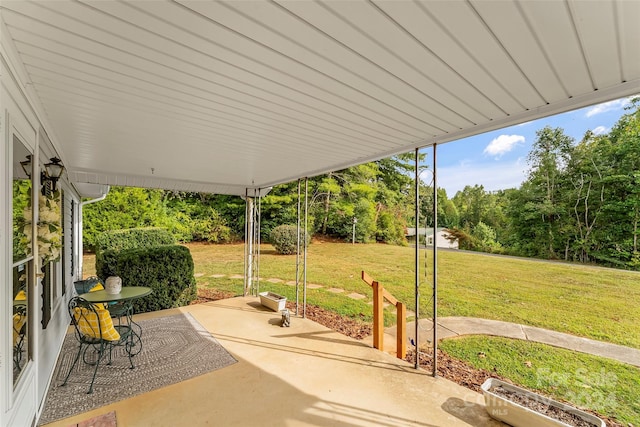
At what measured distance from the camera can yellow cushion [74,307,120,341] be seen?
2.85m

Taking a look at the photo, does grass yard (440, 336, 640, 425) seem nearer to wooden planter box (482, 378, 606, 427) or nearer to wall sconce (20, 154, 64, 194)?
wooden planter box (482, 378, 606, 427)

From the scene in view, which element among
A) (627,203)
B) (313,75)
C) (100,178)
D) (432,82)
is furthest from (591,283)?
(100,178)

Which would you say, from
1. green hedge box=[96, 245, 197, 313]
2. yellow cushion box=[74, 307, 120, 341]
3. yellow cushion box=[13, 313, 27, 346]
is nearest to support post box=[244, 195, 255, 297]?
green hedge box=[96, 245, 197, 313]

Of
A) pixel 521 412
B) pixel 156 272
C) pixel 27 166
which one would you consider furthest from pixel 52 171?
pixel 521 412

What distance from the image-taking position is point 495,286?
672 centimetres

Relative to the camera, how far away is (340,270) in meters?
8.99

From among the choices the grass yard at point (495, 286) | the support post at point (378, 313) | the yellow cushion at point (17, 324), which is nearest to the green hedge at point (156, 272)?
the grass yard at point (495, 286)

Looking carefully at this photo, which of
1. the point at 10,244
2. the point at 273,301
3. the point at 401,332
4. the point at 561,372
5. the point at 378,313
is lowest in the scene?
the point at 561,372

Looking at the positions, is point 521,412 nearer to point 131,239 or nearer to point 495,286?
point 495,286

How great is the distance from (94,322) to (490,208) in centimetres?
1279

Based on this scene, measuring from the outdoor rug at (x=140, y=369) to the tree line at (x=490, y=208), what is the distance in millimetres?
3434

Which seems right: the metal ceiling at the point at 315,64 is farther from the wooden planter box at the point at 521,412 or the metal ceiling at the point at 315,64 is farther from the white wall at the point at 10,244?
the wooden planter box at the point at 521,412

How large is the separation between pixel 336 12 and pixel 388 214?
12.7 meters

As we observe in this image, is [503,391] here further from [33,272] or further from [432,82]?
[33,272]
